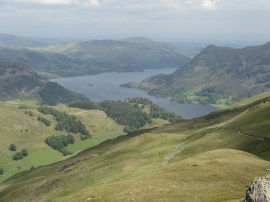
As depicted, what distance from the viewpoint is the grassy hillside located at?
54.0 m

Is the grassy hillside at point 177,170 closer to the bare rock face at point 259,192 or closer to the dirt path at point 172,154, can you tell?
the dirt path at point 172,154

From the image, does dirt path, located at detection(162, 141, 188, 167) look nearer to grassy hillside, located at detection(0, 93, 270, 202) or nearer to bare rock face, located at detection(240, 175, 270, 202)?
grassy hillside, located at detection(0, 93, 270, 202)

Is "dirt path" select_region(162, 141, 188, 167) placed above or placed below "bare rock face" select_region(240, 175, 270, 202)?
below

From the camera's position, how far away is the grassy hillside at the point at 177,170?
5403 centimetres

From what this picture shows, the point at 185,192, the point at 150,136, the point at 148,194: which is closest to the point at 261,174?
the point at 185,192

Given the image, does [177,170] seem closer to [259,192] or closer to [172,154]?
[259,192]

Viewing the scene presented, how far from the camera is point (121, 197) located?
5372 cm

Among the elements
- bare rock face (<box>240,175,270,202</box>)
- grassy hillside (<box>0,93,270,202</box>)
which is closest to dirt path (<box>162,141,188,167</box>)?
grassy hillside (<box>0,93,270,202</box>)

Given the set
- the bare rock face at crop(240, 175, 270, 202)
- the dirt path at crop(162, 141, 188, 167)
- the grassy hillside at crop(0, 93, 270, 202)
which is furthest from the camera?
the dirt path at crop(162, 141, 188, 167)

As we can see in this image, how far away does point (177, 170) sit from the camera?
2547 inches

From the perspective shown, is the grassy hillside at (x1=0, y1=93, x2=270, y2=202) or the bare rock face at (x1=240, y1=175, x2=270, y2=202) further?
the grassy hillside at (x1=0, y1=93, x2=270, y2=202)

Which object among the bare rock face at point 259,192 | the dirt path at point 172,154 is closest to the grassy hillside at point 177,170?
the dirt path at point 172,154

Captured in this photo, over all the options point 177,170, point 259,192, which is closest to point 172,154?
point 177,170

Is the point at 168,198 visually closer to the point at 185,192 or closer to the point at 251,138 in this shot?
the point at 185,192
